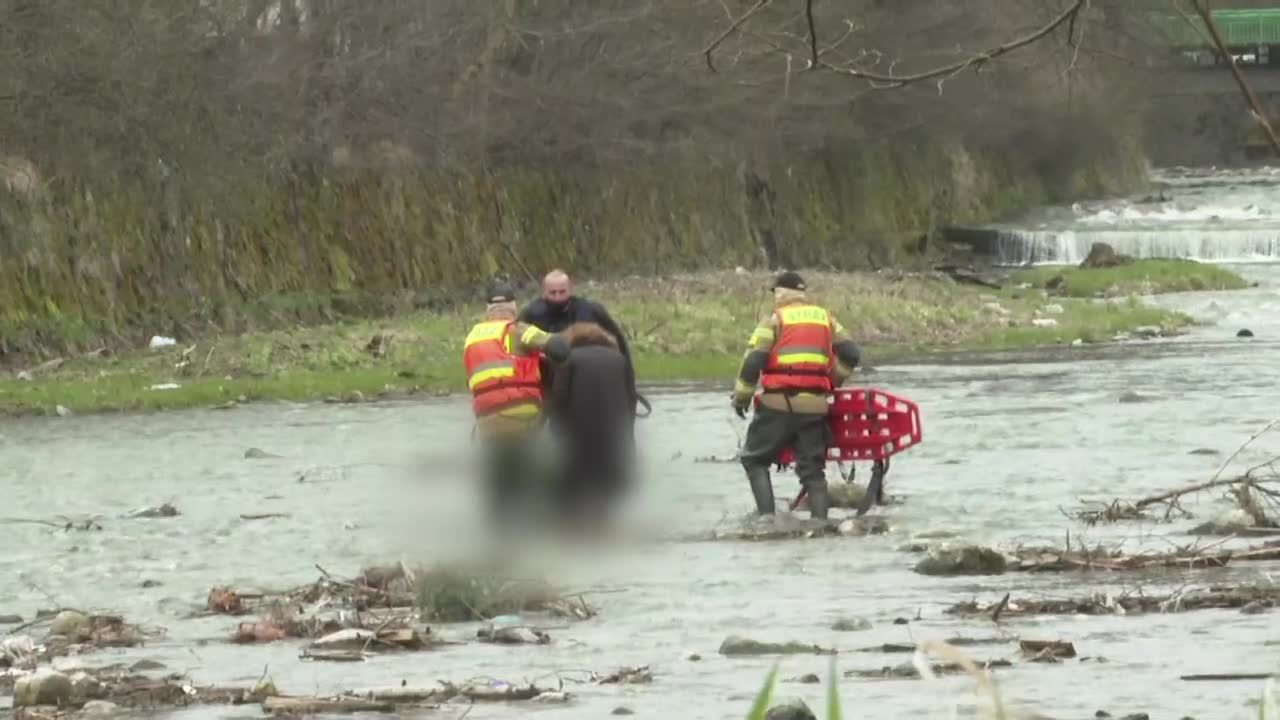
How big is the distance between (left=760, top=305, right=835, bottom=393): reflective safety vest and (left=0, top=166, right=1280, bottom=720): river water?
0.96 metres

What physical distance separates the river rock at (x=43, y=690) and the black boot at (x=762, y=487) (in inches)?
279

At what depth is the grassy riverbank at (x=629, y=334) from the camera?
32.3 meters

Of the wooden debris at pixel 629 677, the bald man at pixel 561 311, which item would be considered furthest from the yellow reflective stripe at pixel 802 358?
the wooden debris at pixel 629 677

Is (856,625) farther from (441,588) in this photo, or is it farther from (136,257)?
(136,257)

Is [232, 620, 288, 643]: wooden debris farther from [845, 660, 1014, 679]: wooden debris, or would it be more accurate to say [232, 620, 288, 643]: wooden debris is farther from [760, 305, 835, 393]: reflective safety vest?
A: [760, 305, 835, 393]: reflective safety vest

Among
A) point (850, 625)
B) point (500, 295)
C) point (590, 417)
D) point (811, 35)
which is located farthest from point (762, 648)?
point (811, 35)

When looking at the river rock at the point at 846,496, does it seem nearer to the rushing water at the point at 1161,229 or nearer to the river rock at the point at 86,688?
the river rock at the point at 86,688

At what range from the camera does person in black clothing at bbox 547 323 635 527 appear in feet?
51.4

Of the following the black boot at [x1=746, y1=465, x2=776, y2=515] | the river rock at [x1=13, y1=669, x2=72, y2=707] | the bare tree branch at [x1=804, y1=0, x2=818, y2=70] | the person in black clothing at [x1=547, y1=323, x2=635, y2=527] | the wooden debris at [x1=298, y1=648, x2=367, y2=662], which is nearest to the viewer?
the bare tree branch at [x1=804, y1=0, x2=818, y2=70]

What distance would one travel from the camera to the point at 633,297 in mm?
40875

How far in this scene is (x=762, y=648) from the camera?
12.0 m

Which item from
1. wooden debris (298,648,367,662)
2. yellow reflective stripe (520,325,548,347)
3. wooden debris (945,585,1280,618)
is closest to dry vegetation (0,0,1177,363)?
yellow reflective stripe (520,325,548,347)

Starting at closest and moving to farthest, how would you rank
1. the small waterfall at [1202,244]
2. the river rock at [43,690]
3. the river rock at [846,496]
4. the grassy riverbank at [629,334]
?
1. the river rock at [43,690]
2. the river rock at [846,496]
3. the grassy riverbank at [629,334]
4. the small waterfall at [1202,244]

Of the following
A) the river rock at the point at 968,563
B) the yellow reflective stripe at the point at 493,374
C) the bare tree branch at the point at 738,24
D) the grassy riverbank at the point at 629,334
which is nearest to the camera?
the bare tree branch at the point at 738,24
